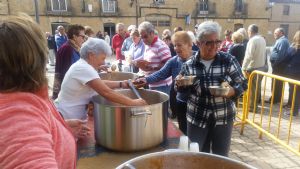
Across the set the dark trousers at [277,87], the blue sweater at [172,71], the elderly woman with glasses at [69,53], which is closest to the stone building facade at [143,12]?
the dark trousers at [277,87]

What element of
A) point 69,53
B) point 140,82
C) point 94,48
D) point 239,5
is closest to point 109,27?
point 239,5

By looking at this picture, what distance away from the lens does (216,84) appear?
1804 mm

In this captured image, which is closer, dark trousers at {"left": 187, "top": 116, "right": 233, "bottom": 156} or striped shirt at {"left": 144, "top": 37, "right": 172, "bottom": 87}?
dark trousers at {"left": 187, "top": 116, "right": 233, "bottom": 156}

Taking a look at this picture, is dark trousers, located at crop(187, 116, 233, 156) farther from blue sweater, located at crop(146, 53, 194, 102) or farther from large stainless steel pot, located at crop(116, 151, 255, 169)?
large stainless steel pot, located at crop(116, 151, 255, 169)

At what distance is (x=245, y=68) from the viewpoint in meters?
4.79

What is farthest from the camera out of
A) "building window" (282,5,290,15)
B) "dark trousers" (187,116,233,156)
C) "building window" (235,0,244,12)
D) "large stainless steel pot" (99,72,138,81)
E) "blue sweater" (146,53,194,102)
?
"building window" (282,5,290,15)

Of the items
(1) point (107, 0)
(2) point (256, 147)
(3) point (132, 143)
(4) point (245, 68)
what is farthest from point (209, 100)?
(1) point (107, 0)

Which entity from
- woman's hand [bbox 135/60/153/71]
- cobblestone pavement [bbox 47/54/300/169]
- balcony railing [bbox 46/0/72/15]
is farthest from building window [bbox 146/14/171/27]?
woman's hand [bbox 135/60/153/71]

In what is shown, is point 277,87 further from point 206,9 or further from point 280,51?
point 206,9

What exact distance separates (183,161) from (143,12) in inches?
883

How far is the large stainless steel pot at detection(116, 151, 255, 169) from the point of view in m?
0.80

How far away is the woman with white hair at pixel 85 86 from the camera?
5.17ft

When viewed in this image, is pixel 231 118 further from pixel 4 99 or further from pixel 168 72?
pixel 4 99

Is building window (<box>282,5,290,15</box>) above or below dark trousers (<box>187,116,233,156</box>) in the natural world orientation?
above
